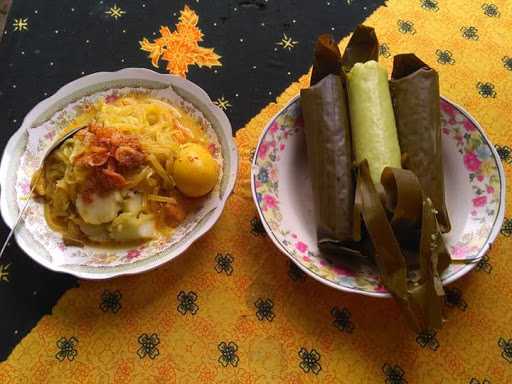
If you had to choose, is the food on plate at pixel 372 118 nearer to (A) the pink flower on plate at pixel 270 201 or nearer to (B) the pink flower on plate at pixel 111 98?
(A) the pink flower on plate at pixel 270 201

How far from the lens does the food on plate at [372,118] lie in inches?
45.7

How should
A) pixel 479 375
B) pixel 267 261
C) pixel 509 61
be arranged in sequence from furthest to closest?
1. pixel 509 61
2. pixel 267 261
3. pixel 479 375

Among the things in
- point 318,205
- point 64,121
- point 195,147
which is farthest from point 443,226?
point 64,121

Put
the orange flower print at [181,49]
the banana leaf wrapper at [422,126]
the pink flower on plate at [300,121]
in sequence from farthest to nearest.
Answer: the orange flower print at [181,49], the pink flower on plate at [300,121], the banana leaf wrapper at [422,126]

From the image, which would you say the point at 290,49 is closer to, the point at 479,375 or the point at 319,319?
the point at 319,319

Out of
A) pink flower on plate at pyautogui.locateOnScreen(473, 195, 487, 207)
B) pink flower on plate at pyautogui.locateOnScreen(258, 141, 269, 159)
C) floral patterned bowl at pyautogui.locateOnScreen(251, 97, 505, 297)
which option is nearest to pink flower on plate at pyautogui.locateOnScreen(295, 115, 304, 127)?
floral patterned bowl at pyautogui.locateOnScreen(251, 97, 505, 297)

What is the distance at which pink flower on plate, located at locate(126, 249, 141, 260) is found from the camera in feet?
3.76

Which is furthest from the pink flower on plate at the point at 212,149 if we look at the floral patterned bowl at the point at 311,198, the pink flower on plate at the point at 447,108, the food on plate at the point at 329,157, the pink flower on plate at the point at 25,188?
the pink flower on plate at the point at 447,108

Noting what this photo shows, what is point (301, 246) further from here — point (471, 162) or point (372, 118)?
point (471, 162)

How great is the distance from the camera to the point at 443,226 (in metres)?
1.14

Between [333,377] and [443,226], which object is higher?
[443,226]

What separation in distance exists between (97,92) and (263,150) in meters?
0.47

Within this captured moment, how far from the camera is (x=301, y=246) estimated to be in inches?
45.2

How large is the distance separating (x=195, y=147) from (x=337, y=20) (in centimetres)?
64
